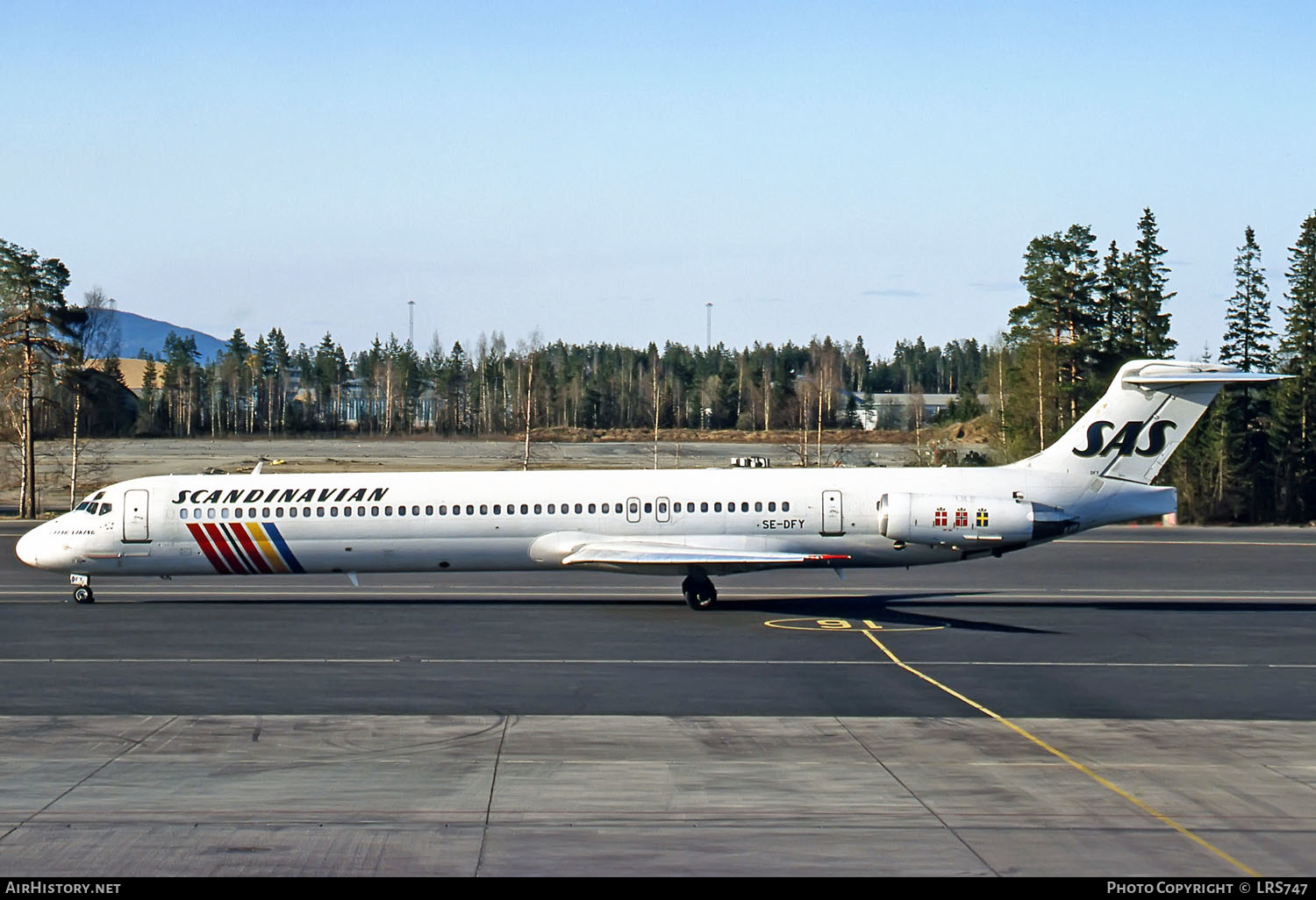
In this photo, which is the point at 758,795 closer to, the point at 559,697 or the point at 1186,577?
the point at 559,697

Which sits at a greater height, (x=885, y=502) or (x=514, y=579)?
(x=885, y=502)

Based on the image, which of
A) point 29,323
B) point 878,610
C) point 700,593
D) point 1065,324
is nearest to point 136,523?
point 700,593

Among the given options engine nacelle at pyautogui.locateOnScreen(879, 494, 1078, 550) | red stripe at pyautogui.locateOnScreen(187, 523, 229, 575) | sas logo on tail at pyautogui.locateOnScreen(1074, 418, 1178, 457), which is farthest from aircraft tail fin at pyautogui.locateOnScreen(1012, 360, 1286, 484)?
red stripe at pyautogui.locateOnScreen(187, 523, 229, 575)

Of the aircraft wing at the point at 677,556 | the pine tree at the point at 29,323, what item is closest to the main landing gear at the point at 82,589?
the aircraft wing at the point at 677,556

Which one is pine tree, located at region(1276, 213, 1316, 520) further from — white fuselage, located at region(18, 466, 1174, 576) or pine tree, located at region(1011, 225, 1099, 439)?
white fuselage, located at region(18, 466, 1174, 576)

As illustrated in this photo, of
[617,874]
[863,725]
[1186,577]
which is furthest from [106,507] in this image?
[1186,577]

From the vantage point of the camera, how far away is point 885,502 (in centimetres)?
3103

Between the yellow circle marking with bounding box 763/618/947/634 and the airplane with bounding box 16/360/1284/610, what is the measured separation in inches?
84.2

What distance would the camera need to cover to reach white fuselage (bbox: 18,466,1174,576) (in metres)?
31.3

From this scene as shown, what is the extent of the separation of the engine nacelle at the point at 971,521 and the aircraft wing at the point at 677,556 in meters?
1.73

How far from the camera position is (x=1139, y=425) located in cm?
3178

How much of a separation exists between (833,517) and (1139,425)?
26.1ft

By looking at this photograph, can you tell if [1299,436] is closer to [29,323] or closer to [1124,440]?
[1124,440]

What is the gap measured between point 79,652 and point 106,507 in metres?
8.82
